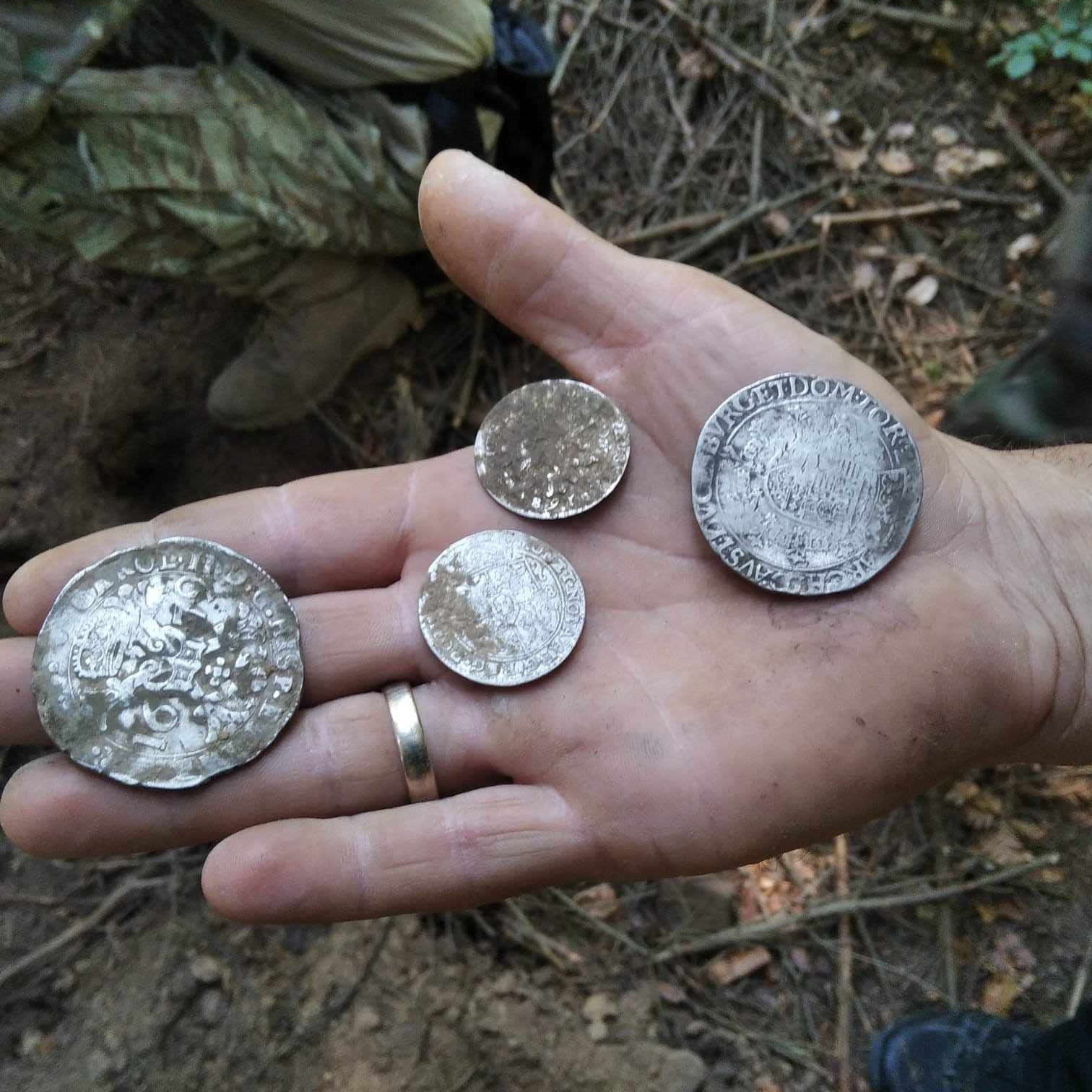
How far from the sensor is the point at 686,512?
217cm

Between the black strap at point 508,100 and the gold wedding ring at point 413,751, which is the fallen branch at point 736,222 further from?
the gold wedding ring at point 413,751

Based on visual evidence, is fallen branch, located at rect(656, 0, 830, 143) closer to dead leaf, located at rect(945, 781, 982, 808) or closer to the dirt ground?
the dirt ground

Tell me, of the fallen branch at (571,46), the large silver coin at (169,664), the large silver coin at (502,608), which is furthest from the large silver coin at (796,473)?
the fallen branch at (571,46)

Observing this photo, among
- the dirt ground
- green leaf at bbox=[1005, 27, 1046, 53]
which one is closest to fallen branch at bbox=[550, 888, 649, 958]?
the dirt ground

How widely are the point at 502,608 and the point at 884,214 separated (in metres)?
2.38

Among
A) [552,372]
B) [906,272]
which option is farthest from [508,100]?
[906,272]

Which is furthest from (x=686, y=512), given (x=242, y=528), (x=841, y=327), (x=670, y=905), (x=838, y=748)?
(x=841, y=327)

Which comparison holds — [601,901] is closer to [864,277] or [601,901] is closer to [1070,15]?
[864,277]

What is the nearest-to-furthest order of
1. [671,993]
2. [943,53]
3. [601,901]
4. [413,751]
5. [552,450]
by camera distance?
[413,751]
[552,450]
[671,993]
[601,901]
[943,53]

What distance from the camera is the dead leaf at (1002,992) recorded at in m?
2.65

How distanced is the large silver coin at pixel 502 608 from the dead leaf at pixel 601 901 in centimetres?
103

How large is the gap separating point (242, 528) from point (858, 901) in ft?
6.63

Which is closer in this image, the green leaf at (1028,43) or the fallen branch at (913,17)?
the green leaf at (1028,43)

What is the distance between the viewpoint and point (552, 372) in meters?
3.36
